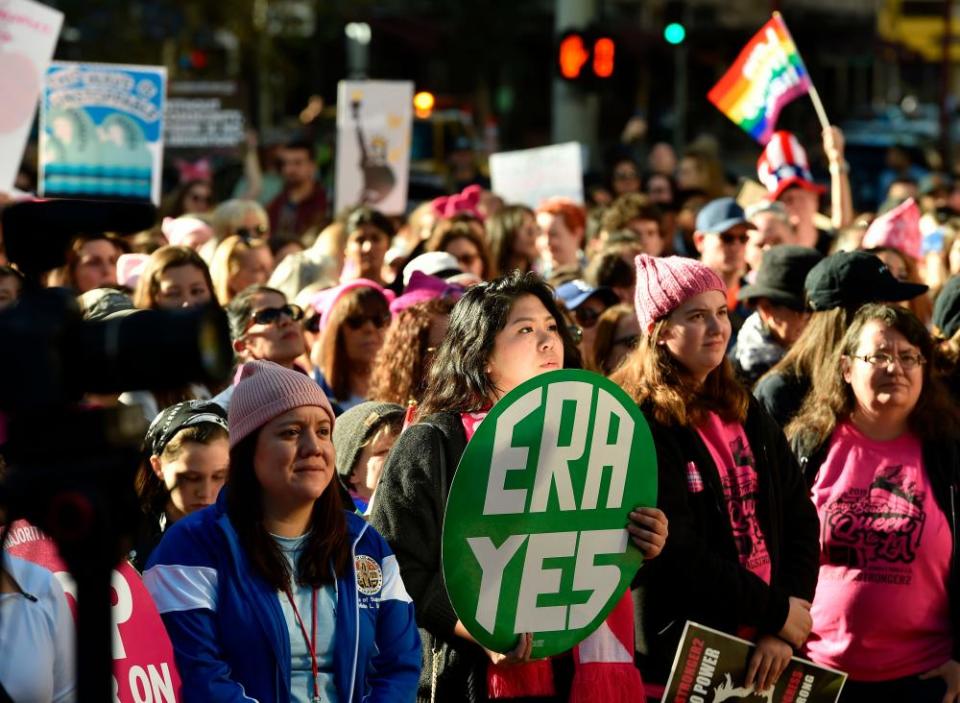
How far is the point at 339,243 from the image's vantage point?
9.78m

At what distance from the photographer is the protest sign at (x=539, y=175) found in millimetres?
12695

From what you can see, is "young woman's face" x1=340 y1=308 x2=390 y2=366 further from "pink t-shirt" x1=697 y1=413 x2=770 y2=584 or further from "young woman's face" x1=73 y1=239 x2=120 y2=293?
"pink t-shirt" x1=697 y1=413 x2=770 y2=584

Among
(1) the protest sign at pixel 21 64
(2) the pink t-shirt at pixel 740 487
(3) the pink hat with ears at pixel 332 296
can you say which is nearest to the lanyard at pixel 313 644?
(2) the pink t-shirt at pixel 740 487

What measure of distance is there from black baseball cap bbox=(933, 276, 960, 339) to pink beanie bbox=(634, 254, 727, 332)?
1.72 metres

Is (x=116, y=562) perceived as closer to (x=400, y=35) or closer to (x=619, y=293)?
(x=619, y=293)

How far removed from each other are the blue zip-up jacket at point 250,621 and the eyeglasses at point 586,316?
11.8 ft

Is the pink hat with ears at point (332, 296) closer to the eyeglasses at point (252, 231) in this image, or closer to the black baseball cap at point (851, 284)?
the black baseball cap at point (851, 284)

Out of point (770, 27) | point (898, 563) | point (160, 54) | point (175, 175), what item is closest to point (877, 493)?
point (898, 563)

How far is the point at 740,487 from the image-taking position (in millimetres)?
4770

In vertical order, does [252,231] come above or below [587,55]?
below

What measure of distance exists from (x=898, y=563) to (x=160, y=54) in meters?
26.1

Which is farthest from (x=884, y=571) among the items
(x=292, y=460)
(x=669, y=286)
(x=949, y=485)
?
(x=292, y=460)

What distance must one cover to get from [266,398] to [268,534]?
0.35m

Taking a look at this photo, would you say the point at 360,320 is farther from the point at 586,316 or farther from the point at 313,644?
the point at 313,644
